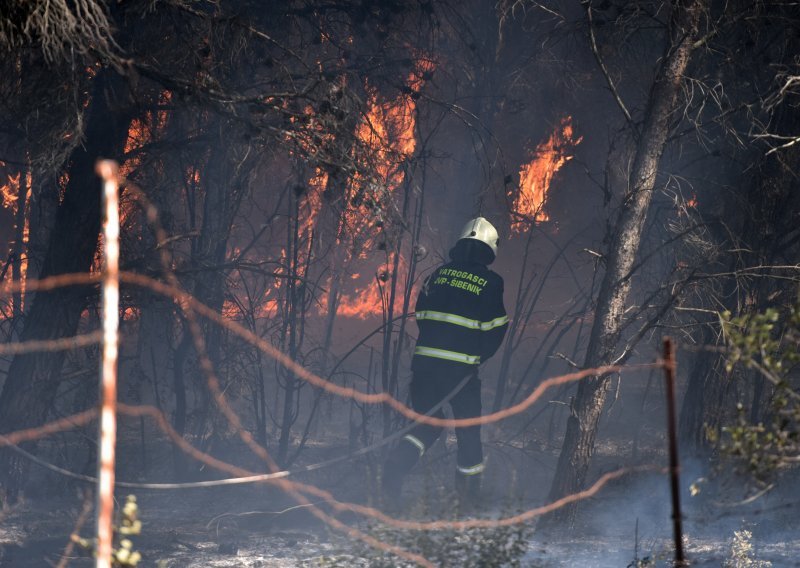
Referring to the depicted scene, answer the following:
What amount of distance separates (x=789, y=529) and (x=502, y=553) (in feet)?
10.6

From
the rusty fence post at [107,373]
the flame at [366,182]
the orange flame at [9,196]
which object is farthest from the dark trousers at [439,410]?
the orange flame at [9,196]

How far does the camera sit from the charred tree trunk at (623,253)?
6.70m

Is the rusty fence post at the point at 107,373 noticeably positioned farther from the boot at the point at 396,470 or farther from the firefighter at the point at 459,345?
the boot at the point at 396,470

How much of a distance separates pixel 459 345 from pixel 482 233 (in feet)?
3.27

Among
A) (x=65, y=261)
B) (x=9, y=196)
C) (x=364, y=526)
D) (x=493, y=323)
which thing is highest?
(x=9, y=196)

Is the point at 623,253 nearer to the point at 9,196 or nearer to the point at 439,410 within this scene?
the point at 439,410

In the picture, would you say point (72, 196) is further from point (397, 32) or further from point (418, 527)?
point (418, 527)

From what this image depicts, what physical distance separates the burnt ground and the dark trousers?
34 centimetres

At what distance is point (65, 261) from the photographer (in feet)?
23.7

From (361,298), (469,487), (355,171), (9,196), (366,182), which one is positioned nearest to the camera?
(355,171)

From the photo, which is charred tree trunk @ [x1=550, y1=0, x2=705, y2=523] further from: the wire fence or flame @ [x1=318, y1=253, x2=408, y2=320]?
flame @ [x1=318, y1=253, x2=408, y2=320]

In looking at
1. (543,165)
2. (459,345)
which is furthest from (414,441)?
(543,165)

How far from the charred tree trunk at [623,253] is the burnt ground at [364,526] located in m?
0.61

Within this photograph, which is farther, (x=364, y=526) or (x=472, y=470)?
(x=472, y=470)
